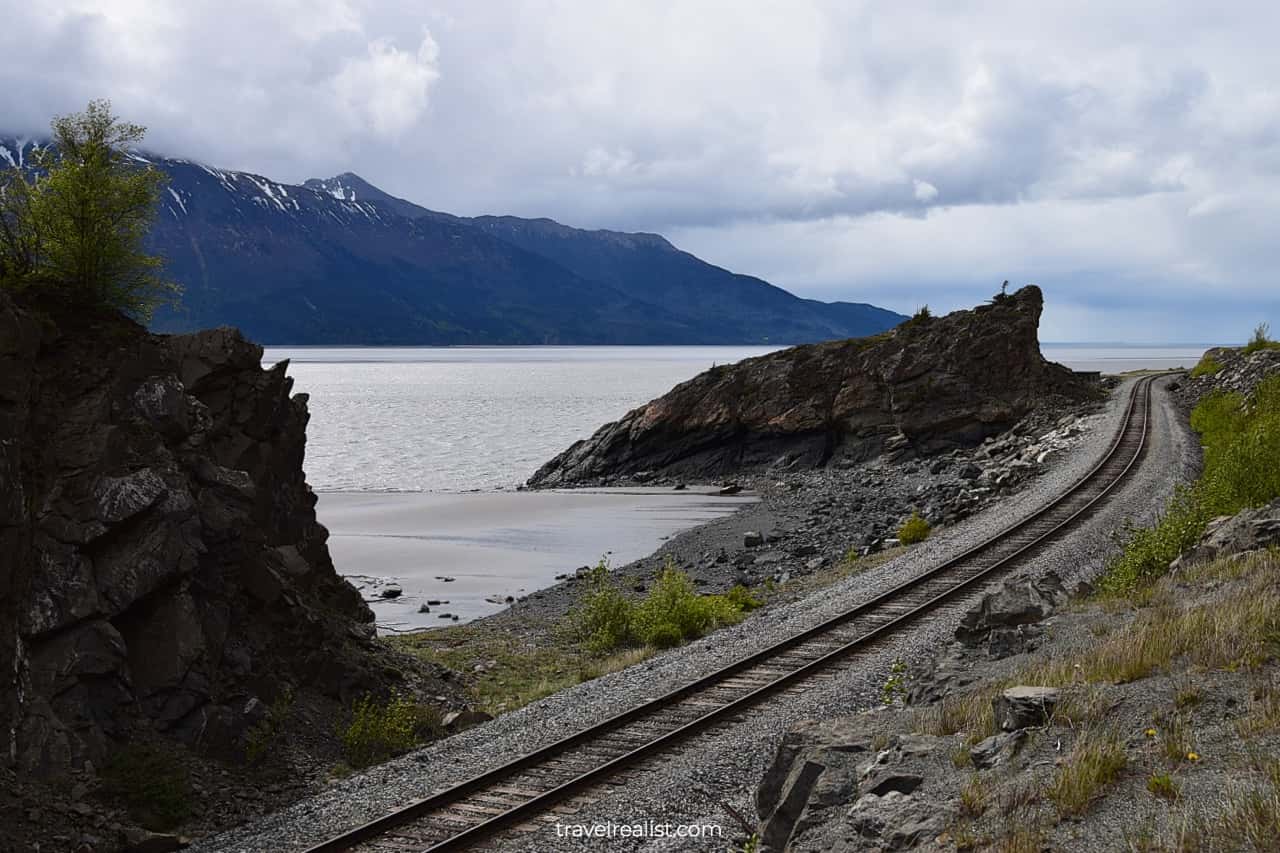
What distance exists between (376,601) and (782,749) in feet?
79.0

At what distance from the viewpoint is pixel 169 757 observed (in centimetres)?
1352

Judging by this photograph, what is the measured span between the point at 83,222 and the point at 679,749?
14190mm

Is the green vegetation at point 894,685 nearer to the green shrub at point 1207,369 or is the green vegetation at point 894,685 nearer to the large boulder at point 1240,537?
the large boulder at point 1240,537

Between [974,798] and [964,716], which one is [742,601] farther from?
[974,798]

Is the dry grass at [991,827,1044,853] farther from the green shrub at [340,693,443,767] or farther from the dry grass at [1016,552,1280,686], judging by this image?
the green shrub at [340,693,443,767]

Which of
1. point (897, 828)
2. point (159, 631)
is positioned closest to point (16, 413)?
point (159, 631)

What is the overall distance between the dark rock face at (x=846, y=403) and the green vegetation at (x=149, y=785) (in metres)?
54.3

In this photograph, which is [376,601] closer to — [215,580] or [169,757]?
[215,580]

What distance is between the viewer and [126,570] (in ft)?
47.6

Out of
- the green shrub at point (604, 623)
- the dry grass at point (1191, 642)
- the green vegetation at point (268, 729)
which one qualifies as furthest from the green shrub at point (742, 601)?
the dry grass at point (1191, 642)

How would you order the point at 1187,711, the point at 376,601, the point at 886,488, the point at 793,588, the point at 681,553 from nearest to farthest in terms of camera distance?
1. the point at 1187,711
2. the point at 793,588
3. the point at 376,601
4. the point at 681,553
5. the point at 886,488

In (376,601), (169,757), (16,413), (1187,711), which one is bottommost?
(376,601)

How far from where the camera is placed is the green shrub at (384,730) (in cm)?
1591

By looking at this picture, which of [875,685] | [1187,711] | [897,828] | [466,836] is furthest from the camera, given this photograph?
[875,685]
